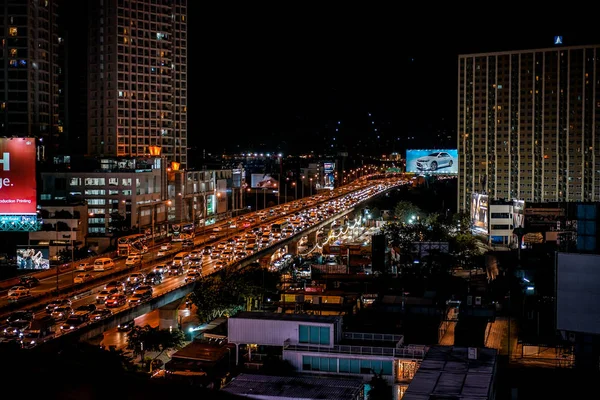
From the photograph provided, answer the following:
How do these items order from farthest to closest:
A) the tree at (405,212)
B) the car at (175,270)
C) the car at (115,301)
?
the tree at (405,212) → the car at (175,270) → the car at (115,301)

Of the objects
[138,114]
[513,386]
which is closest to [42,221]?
[138,114]

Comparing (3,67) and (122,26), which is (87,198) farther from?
(122,26)

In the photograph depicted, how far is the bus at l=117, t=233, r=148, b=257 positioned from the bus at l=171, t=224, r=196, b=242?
4.77ft

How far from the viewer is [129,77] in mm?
43406

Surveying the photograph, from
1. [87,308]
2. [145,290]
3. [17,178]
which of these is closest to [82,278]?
[145,290]

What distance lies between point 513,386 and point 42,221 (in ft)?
70.3

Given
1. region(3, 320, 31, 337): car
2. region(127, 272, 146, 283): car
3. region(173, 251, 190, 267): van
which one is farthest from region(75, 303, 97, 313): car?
region(173, 251, 190, 267): van

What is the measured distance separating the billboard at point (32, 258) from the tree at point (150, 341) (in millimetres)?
8476

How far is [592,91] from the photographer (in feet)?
172

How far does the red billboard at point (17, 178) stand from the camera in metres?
26.1

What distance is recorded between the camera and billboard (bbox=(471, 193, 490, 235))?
37.5 m

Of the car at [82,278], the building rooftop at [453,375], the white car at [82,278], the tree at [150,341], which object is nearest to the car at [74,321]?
the tree at [150,341]

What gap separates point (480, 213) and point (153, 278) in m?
21.8

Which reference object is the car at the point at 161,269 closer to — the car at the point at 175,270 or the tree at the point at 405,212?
the car at the point at 175,270
